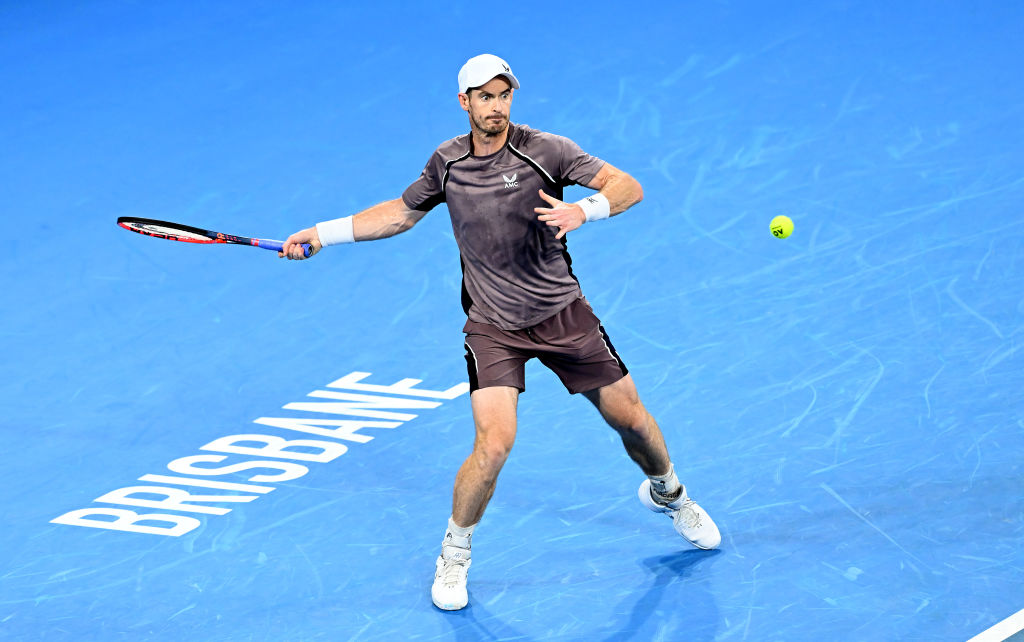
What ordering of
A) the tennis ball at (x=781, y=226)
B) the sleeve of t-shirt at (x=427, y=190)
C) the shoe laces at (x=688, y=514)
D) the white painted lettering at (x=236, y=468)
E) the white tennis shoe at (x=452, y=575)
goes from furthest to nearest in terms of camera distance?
the tennis ball at (x=781, y=226), the white painted lettering at (x=236, y=468), the shoe laces at (x=688, y=514), the sleeve of t-shirt at (x=427, y=190), the white tennis shoe at (x=452, y=575)

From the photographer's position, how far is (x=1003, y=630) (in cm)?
544

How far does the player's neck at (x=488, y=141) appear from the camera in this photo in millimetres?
5953

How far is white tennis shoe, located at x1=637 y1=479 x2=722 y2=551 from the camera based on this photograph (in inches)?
246

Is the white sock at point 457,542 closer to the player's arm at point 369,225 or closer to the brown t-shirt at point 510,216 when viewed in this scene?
the brown t-shirt at point 510,216

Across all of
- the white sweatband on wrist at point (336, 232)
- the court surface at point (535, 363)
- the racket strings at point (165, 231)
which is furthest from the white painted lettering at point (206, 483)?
the white sweatband on wrist at point (336, 232)

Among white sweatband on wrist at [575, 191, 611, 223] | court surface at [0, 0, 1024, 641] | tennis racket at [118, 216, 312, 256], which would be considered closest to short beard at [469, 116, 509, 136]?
white sweatband on wrist at [575, 191, 611, 223]

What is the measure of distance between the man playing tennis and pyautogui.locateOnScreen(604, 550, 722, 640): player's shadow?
11 cm

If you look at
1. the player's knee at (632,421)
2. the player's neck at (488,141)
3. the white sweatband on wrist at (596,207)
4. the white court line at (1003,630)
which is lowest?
the white court line at (1003,630)

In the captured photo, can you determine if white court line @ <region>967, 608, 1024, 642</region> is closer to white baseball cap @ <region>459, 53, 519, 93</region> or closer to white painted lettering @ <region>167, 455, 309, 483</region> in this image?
white baseball cap @ <region>459, 53, 519, 93</region>

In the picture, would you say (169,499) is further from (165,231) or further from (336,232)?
(336,232)

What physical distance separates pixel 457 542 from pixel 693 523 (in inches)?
40.0

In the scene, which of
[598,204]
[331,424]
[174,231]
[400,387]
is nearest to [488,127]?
[598,204]

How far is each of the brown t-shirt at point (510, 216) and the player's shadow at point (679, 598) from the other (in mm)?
1195

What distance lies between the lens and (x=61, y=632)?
607cm
